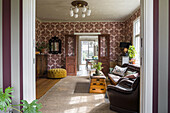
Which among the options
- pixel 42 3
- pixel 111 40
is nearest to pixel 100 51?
pixel 111 40

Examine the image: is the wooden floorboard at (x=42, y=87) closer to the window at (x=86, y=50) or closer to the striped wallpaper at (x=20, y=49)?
the striped wallpaper at (x=20, y=49)

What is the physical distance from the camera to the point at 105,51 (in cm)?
745

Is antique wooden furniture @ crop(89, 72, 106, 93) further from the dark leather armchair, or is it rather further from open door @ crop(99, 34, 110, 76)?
open door @ crop(99, 34, 110, 76)

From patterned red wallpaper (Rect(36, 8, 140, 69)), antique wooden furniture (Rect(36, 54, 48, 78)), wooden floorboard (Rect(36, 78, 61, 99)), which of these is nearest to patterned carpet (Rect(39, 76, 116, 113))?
wooden floorboard (Rect(36, 78, 61, 99))

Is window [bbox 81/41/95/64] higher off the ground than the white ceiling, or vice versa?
the white ceiling

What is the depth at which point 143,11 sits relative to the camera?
1524 mm

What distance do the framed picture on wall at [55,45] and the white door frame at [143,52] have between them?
5.95 metres

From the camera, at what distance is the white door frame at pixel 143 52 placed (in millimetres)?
1486

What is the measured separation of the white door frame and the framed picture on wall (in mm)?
5954

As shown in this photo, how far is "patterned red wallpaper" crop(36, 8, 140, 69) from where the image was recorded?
736 cm

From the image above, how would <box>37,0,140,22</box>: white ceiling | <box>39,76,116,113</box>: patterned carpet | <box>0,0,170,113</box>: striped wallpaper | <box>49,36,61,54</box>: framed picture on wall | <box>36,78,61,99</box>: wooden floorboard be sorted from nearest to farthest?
<box>0,0,170,113</box>: striped wallpaper → <box>39,76,116,113</box>: patterned carpet → <box>36,78,61,99</box>: wooden floorboard → <box>37,0,140,22</box>: white ceiling → <box>49,36,61,54</box>: framed picture on wall

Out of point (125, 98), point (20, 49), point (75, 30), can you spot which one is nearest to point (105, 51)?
point (75, 30)

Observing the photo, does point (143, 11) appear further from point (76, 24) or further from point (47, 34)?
point (47, 34)

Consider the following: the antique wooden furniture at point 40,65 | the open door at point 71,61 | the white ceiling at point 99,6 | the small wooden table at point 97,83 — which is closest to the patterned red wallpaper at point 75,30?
the open door at point 71,61
